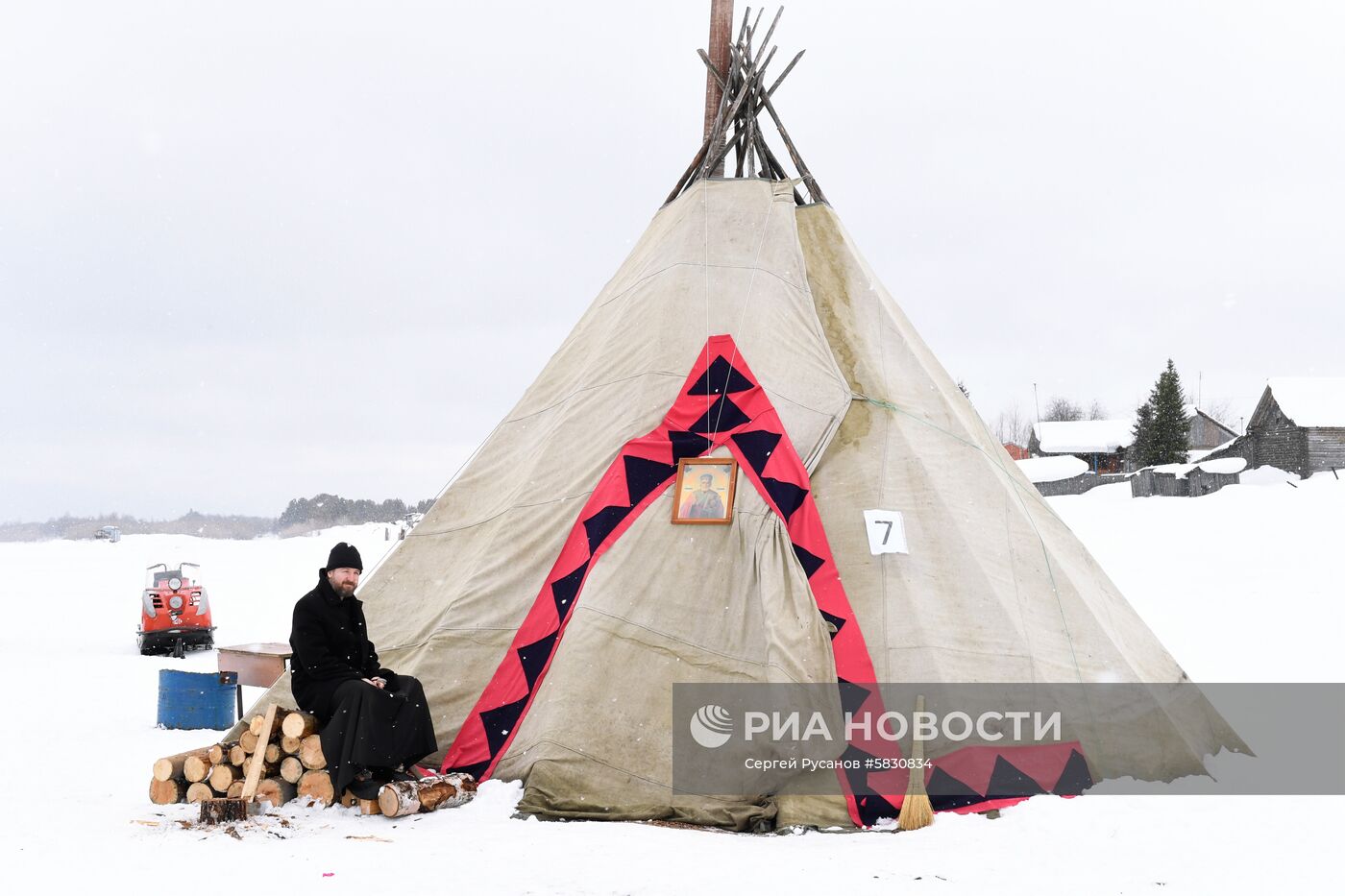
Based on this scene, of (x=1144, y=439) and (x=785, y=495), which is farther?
(x=1144, y=439)

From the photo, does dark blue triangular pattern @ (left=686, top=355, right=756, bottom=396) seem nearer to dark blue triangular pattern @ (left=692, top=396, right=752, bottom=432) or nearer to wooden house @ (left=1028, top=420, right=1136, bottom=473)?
dark blue triangular pattern @ (left=692, top=396, right=752, bottom=432)

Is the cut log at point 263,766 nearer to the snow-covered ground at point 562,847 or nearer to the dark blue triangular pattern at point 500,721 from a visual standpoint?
the snow-covered ground at point 562,847

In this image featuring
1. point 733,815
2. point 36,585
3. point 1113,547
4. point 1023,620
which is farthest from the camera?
point 36,585

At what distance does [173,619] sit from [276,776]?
8.20 meters

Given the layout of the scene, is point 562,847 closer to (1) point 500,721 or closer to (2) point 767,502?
(1) point 500,721

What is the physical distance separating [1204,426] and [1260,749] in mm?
53544

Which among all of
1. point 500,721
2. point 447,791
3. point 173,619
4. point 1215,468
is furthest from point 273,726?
point 1215,468

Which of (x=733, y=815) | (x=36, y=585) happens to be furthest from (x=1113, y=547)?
(x=36, y=585)

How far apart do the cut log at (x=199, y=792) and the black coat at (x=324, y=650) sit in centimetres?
57

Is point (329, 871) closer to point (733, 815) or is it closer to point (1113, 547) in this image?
point (733, 815)

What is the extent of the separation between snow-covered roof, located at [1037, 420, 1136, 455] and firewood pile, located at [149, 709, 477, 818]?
146 ft

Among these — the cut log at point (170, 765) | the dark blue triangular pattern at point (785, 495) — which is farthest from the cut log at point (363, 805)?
the dark blue triangular pattern at point (785, 495)

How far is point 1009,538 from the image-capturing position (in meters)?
6.30

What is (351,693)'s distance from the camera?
5.20 meters
